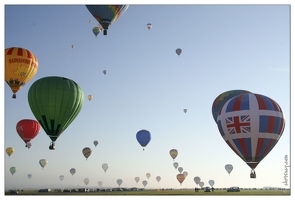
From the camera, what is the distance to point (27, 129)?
1677 inches

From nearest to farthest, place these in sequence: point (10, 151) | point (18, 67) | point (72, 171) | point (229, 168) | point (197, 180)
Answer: point (18, 67)
point (229, 168)
point (10, 151)
point (72, 171)
point (197, 180)

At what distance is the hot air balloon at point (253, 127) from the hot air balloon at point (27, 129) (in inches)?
748

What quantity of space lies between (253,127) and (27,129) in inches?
857

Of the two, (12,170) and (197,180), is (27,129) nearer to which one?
(12,170)

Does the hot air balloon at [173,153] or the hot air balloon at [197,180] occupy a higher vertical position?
the hot air balloon at [173,153]

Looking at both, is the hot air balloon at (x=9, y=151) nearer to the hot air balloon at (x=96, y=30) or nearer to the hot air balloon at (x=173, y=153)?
the hot air balloon at (x=96, y=30)

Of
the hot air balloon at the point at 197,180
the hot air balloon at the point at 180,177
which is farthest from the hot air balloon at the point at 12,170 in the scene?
the hot air balloon at the point at 197,180

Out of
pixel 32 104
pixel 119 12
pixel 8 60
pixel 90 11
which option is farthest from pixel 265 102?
pixel 8 60

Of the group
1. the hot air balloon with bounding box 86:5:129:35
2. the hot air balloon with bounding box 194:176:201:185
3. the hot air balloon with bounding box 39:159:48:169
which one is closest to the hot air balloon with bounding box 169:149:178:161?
the hot air balloon with bounding box 194:176:201:185

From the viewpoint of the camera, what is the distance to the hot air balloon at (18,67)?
34938 millimetres

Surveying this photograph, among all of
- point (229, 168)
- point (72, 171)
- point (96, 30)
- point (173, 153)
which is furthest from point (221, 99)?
point (72, 171)

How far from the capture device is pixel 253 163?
31.5 m

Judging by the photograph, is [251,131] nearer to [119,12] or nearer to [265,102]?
[265,102]

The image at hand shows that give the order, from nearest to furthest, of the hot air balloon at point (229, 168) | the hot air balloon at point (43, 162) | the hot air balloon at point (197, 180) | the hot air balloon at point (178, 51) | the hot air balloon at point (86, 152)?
the hot air balloon at point (178, 51)
the hot air balloon at point (229, 168)
the hot air balloon at point (86, 152)
the hot air balloon at point (43, 162)
the hot air balloon at point (197, 180)
